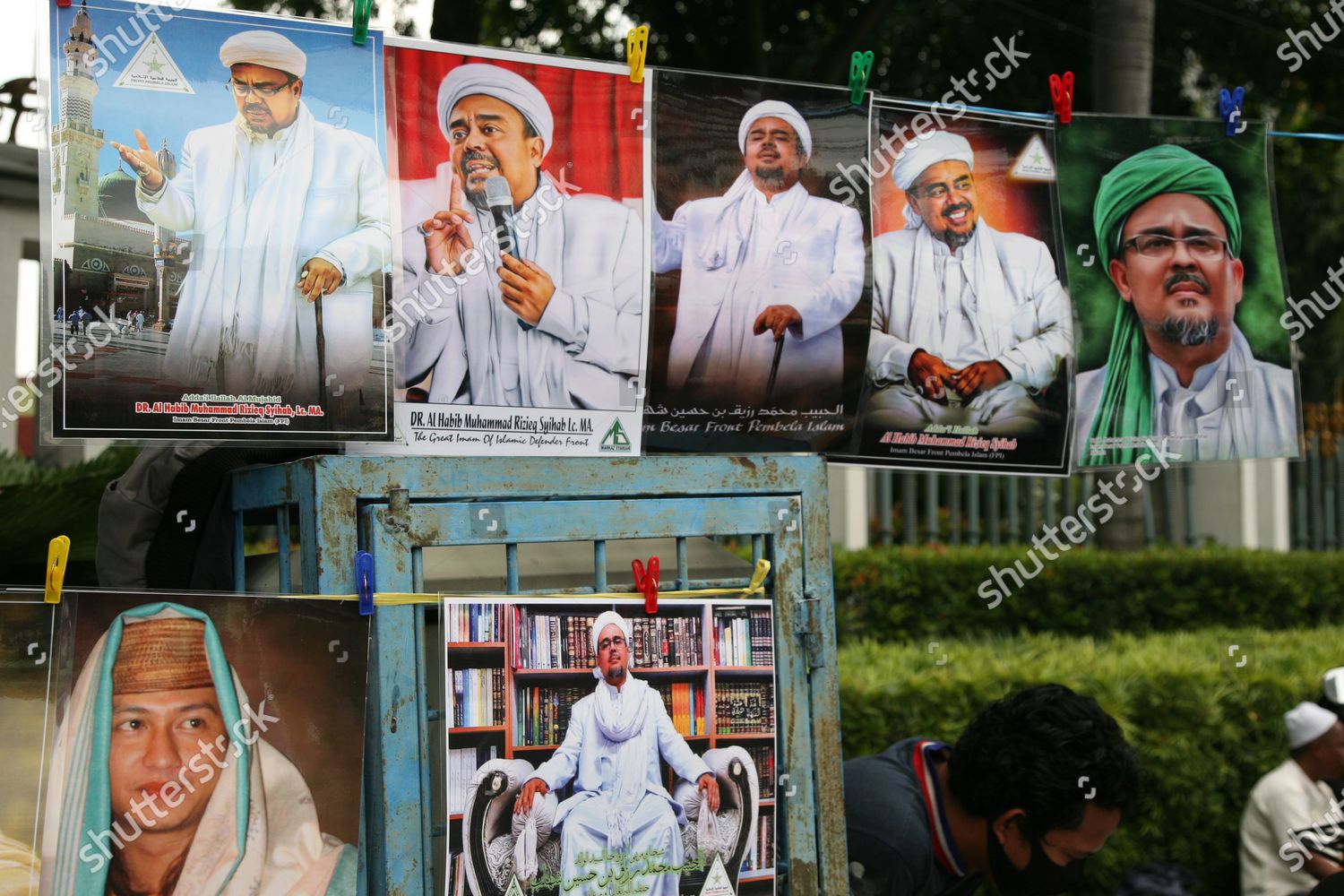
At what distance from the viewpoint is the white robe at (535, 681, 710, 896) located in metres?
1.82

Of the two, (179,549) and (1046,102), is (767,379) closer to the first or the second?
(179,549)

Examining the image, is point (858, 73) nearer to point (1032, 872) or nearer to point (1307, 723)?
point (1032, 872)

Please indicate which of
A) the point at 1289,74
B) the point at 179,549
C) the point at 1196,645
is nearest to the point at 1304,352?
the point at 1289,74

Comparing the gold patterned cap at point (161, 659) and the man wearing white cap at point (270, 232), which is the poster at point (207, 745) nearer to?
the gold patterned cap at point (161, 659)

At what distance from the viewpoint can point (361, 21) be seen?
6.45 ft

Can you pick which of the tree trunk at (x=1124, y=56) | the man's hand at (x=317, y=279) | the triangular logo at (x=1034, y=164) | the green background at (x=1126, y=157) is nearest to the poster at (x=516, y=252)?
the man's hand at (x=317, y=279)

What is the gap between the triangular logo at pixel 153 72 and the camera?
6.00ft

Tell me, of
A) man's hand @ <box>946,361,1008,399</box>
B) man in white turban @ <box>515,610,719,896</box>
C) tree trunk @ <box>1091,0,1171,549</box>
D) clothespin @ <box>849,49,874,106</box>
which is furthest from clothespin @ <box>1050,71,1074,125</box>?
tree trunk @ <box>1091,0,1171,549</box>

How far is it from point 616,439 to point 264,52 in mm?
811

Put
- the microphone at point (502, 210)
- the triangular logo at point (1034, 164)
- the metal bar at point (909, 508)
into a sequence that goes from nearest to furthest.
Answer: the microphone at point (502, 210)
the triangular logo at point (1034, 164)
the metal bar at point (909, 508)

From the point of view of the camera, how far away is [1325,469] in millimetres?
10875

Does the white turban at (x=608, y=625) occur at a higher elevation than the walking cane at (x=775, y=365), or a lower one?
lower

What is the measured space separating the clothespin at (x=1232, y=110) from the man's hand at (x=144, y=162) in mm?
2015

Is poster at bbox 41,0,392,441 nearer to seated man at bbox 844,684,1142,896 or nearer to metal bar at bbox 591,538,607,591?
metal bar at bbox 591,538,607,591
